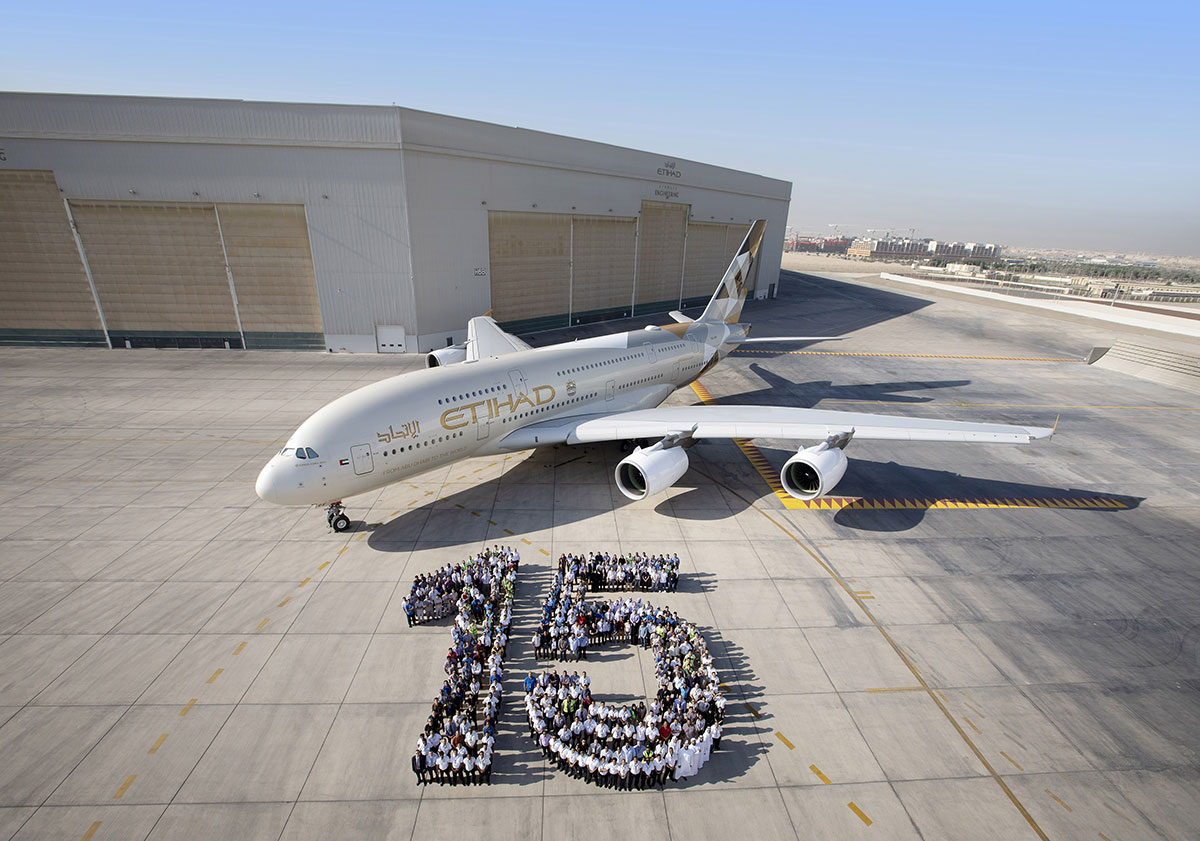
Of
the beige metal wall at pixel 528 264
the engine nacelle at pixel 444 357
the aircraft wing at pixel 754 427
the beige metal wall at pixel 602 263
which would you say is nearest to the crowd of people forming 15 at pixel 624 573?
the aircraft wing at pixel 754 427

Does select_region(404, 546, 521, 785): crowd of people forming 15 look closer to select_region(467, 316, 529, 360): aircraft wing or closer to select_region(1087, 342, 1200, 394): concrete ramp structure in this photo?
select_region(467, 316, 529, 360): aircraft wing

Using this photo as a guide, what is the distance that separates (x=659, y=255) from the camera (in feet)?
228

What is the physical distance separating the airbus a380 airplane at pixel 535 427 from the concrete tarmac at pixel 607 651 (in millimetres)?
2556

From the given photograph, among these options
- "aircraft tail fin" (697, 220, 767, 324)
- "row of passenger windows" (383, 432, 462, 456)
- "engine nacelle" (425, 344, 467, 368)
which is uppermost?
"aircraft tail fin" (697, 220, 767, 324)

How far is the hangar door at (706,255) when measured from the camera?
244 ft

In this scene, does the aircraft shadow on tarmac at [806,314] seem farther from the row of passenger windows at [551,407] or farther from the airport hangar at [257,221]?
the row of passenger windows at [551,407]

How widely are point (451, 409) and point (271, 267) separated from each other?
113 ft

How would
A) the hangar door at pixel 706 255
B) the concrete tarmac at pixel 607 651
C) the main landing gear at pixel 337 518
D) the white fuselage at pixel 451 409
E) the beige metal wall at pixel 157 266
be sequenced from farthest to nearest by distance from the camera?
the hangar door at pixel 706 255 < the beige metal wall at pixel 157 266 < the main landing gear at pixel 337 518 < the white fuselage at pixel 451 409 < the concrete tarmac at pixel 607 651

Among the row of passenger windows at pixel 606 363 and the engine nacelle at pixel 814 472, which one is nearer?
the engine nacelle at pixel 814 472

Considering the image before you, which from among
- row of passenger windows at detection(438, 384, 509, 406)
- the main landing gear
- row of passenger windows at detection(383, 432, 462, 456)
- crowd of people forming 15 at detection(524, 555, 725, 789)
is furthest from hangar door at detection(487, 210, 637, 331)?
crowd of people forming 15 at detection(524, 555, 725, 789)

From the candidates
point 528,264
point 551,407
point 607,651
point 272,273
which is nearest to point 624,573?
point 607,651

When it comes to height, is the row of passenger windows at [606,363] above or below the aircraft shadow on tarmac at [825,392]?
above

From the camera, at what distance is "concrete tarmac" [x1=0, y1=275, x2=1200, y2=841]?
11672 millimetres

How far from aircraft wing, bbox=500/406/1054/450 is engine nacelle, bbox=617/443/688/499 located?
1.26 meters
